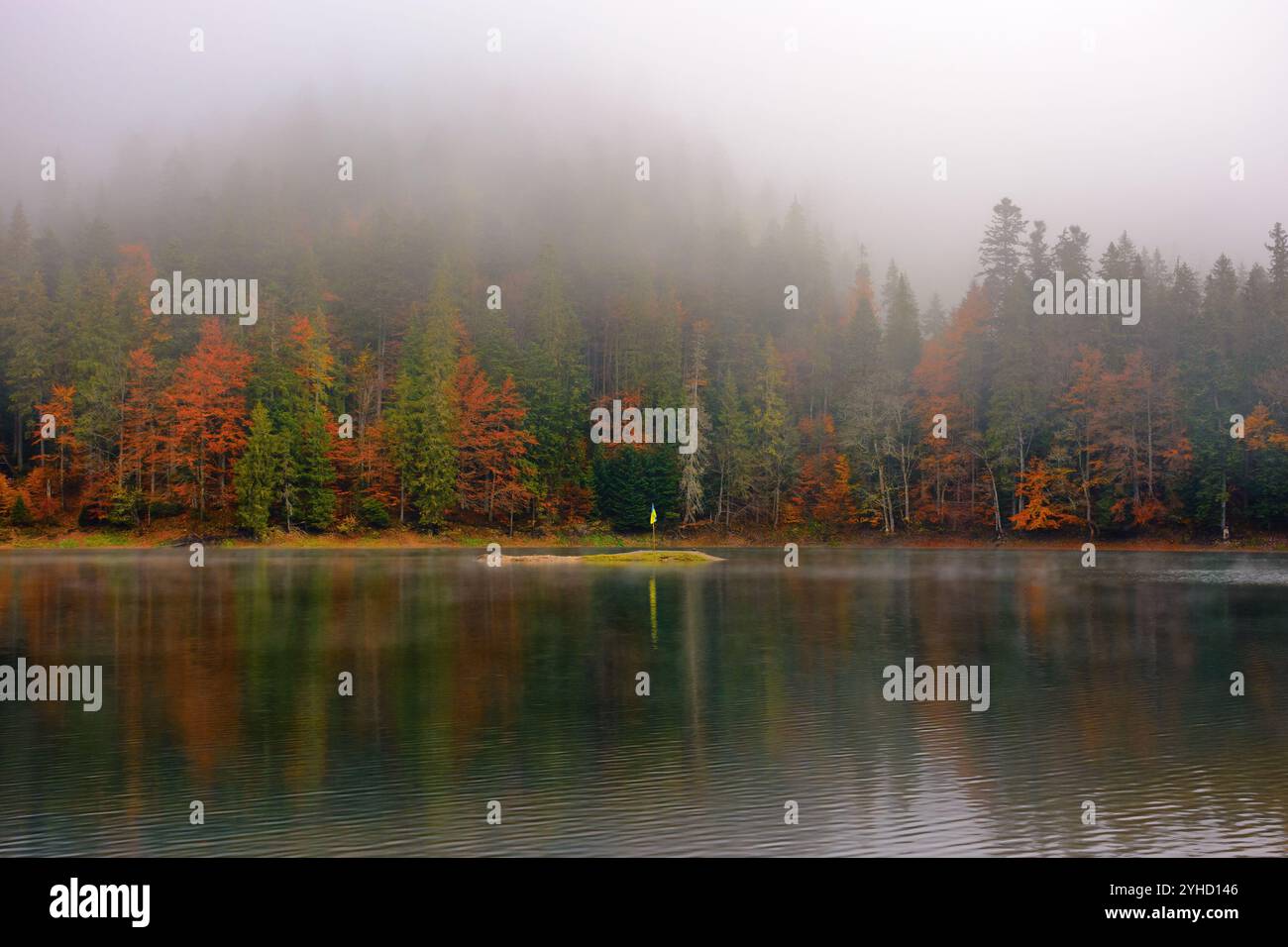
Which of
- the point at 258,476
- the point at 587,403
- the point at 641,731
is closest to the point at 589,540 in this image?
the point at 587,403

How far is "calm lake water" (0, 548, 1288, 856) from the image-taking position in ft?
36.8

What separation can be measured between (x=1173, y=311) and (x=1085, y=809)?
78.8 m

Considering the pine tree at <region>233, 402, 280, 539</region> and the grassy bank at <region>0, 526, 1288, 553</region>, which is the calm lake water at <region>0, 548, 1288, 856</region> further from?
the grassy bank at <region>0, 526, 1288, 553</region>

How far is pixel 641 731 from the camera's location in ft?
52.6

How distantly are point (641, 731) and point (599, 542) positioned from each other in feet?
211

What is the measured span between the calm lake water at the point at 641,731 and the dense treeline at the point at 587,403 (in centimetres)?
4200

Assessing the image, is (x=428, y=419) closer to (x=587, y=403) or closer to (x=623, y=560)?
(x=587, y=403)

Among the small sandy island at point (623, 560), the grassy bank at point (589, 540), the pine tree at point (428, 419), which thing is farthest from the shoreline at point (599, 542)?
the small sandy island at point (623, 560)

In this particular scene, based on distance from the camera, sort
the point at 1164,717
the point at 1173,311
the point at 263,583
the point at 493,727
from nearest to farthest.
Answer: the point at 493,727 → the point at 1164,717 → the point at 263,583 → the point at 1173,311

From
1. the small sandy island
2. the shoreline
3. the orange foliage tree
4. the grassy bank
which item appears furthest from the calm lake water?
the orange foliage tree

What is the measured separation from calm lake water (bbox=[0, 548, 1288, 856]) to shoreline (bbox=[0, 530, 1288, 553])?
39202mm

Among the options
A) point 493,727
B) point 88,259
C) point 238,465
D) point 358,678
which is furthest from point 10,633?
point 88,259

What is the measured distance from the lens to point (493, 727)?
16125 mm
